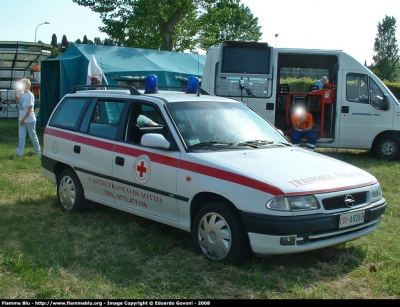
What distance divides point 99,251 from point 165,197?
851 millimetres

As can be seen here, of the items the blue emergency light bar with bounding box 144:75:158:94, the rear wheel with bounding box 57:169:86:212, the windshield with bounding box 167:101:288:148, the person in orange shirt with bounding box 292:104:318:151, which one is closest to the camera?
the windshield with bounding box 167:101:288:148

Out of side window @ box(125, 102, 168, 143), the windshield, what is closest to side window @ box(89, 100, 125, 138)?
side window @ box(125, 102, 168, 143)

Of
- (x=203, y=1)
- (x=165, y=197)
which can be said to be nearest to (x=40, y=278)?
(x=165, y=197)

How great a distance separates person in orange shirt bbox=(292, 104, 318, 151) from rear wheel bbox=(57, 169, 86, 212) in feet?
18.7

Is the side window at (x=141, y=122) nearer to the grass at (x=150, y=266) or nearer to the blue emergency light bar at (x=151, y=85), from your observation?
the blue emergency light bar at (x=151, y=85)

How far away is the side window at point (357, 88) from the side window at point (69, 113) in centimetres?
698

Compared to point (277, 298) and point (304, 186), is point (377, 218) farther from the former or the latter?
point (277, 298)

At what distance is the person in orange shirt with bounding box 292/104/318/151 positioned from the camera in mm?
11203

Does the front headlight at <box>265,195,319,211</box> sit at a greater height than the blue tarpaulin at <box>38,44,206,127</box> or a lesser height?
lesser

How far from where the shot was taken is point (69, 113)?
23.1ft

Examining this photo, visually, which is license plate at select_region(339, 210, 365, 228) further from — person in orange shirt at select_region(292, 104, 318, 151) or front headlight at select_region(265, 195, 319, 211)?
person in orange shirt at select_region(292, 104, 318, 151)

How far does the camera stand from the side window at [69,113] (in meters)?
6.83

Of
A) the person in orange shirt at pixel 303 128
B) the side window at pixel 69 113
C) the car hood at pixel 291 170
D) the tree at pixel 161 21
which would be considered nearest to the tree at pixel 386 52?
the tree at pixel 161 21

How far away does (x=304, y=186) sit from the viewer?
4.57 m
